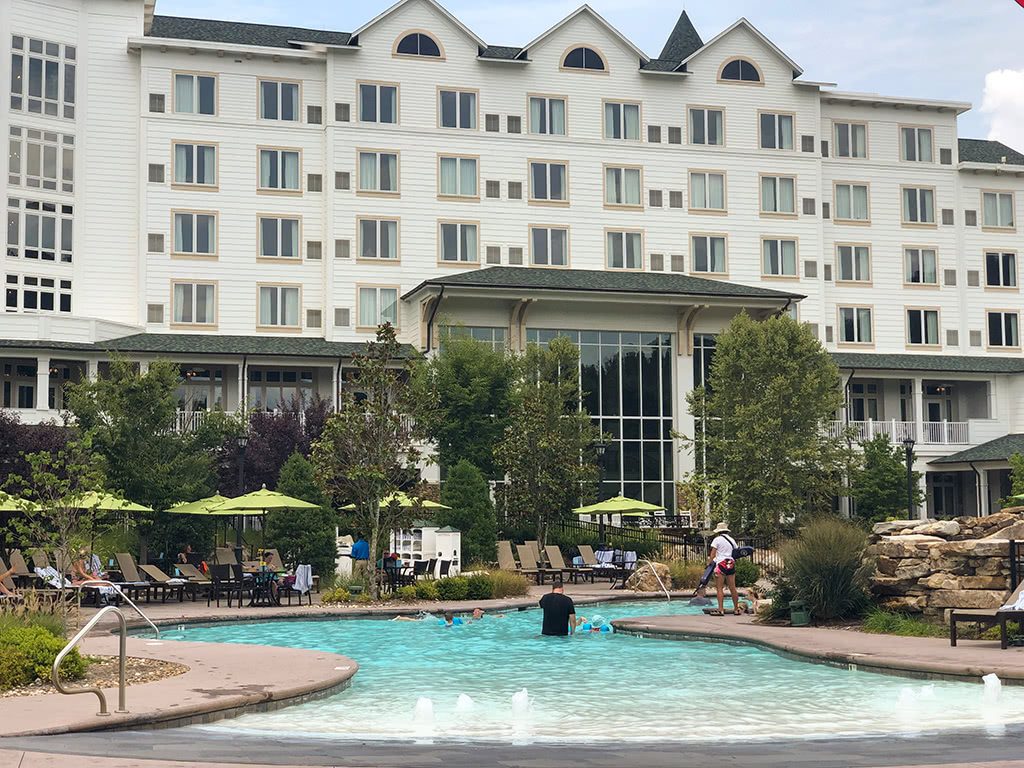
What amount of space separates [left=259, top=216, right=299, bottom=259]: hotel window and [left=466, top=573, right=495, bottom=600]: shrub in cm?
2820

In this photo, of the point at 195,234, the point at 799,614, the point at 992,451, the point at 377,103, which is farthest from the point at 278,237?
the point at 799,614

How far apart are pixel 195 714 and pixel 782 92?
52321 mm

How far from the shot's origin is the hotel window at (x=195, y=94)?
54.4 meters

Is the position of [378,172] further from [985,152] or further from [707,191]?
[985,152]

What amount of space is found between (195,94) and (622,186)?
1847 cm

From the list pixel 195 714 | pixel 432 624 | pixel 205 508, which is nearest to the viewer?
pixel 195 714

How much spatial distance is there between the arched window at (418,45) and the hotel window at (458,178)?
4649mm

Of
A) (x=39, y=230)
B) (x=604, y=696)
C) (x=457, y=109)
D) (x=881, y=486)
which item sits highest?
(x=457, y=109)

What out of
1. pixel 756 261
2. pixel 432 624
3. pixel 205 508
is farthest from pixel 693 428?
pixel 432 624

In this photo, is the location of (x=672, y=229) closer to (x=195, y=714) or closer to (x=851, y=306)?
(x=851, y=306)

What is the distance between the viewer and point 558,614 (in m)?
23.2

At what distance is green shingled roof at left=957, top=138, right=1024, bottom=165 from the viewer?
65.2 m

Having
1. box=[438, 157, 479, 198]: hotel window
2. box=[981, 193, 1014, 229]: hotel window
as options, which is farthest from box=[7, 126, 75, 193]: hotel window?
box=[981, 193, 1014, 229]: hotel window

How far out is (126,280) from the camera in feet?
176
